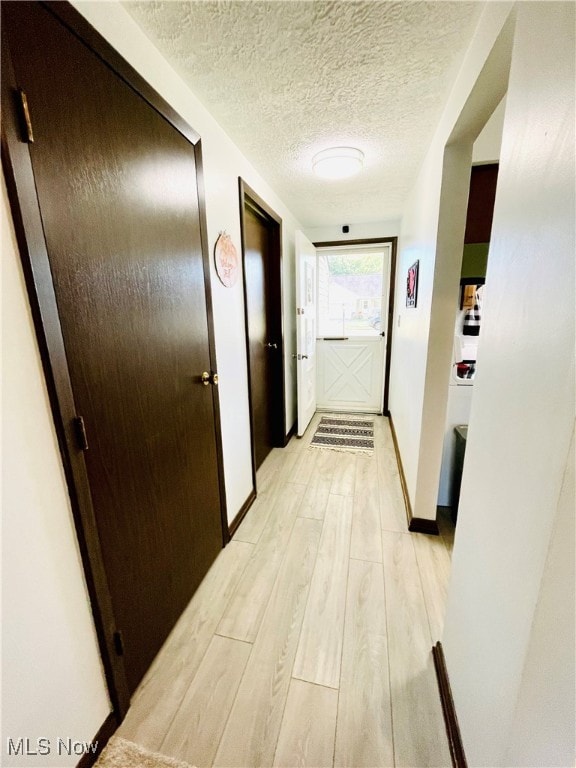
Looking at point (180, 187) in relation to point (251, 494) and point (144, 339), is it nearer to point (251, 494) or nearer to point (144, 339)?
point (144, 339)

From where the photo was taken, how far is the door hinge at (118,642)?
96cm

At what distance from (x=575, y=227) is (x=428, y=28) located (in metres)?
1.08

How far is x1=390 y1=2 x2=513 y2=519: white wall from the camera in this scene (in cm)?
104

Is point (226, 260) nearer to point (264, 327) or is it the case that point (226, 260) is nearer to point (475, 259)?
point (264, 327)

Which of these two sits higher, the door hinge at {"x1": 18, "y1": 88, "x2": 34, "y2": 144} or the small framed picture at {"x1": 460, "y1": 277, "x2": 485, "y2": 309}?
the door hinge at {"x1": 18, "y1": 88, "x2": 34, "y2": 144}

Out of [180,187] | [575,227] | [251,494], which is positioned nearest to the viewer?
[575,227]

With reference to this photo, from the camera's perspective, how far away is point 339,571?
1.54 metres

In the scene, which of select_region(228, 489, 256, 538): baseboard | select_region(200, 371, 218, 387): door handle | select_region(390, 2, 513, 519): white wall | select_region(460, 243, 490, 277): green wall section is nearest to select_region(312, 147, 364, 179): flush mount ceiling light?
select_region(390, 2, 513, 519): white wall

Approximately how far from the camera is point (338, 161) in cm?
177

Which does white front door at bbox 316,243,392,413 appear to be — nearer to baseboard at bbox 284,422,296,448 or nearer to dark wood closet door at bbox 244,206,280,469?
baseboard at bbox 284,422,296,448

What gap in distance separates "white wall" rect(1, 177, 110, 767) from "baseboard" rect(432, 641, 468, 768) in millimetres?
1105

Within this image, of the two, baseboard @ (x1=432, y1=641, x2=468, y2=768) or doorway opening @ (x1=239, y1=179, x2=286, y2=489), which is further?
doorway opening @ (x1=239, y1=179, x2=286, y2=489)

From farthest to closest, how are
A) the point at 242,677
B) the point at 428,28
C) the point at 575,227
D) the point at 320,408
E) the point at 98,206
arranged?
the point at 320,408, the point at 242,677, the point at 428,28, the point at 98,206, the point at 575,227

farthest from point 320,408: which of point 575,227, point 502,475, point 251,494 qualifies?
point 575,227
